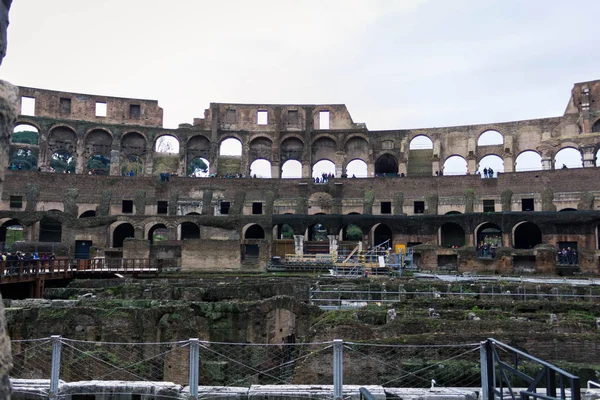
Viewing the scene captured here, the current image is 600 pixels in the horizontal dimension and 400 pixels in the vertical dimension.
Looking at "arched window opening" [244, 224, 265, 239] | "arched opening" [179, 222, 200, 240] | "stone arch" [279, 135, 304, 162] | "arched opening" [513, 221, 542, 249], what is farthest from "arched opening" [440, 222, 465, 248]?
"arched opening" [179, 222, 200, 240]

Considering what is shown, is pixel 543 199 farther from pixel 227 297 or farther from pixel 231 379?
pixel 231 379

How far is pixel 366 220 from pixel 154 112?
28719mm

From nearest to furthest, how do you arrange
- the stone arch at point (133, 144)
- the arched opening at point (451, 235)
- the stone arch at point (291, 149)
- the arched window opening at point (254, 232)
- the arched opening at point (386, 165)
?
the arched opening at point (451, 235)
the arched window opening at point (254, 232)
the stone arch at point (133, 144)
the arched opening at point (386, 165)
the stone arch at point (291, 149)

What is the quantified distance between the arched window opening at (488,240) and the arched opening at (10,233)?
33.5 meters

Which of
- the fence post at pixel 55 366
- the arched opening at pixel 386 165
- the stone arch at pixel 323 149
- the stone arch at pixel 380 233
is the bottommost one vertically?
the fence post at pixel 55 366

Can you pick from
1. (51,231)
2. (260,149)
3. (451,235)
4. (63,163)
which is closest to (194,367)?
(51,231)

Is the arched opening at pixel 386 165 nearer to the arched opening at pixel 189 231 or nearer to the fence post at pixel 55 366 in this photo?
the arched opening at pixel 189 231

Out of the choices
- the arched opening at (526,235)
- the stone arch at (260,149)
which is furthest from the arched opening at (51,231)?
the arched opening at (526,235)

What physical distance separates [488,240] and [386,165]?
44.7 ft

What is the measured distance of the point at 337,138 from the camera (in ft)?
180

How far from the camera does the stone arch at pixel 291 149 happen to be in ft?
185

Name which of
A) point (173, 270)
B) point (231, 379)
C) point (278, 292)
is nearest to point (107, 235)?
point (173, 270)

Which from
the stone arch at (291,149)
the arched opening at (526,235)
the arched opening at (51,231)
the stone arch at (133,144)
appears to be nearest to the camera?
the arched opening at (51,231)

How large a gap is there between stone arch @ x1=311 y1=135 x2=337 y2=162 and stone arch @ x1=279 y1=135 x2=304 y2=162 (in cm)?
146
